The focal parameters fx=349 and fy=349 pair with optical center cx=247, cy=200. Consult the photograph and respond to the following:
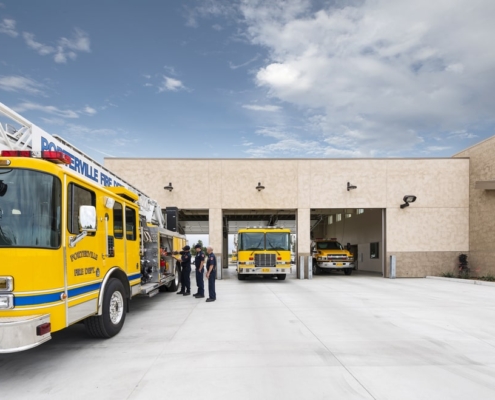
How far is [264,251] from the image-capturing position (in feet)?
49.6

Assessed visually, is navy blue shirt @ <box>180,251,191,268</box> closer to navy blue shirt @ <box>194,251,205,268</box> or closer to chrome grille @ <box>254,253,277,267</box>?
navy blue shirt @ <box>194,251,205,268</box>

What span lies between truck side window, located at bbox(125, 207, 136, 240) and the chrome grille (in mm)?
8163

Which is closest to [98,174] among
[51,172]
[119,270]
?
[119,270]

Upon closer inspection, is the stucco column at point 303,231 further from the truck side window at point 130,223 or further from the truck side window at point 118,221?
the truck side window at point 118,221

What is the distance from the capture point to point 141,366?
4695mm

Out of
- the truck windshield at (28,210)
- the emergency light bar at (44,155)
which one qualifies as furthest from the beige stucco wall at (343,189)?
the truck windshield at (28,210)

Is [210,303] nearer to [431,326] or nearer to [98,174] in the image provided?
[98,174]

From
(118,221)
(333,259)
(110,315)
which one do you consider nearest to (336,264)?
(333,259)

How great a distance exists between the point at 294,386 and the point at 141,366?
2.08m

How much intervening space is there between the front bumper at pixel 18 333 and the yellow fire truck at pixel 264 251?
11501mm

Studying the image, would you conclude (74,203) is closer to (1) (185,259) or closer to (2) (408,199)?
(1) (185,259)

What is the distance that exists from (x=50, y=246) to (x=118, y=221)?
8.03 feet

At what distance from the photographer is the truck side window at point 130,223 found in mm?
7106

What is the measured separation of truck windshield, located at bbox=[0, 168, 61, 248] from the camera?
402 cm
